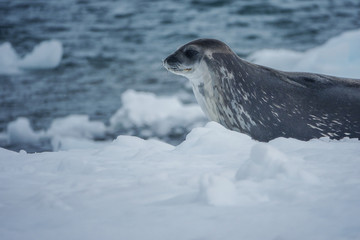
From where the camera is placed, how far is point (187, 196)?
6.72 feet

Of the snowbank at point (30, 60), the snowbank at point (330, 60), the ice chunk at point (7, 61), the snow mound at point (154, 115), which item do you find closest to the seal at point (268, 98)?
the snowbank at point (330, 60)

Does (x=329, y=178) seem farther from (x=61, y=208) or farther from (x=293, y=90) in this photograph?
(x=293, y=90)

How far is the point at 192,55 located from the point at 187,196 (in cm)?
208

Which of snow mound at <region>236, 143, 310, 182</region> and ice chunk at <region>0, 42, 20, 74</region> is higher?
ice chunk at <region>0, 42, 20, 74</region>

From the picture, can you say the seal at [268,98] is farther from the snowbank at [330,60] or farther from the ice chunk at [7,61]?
the ice chunk at [7,61]

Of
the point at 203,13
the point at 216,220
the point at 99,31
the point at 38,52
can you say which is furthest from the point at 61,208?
the point at 203,13

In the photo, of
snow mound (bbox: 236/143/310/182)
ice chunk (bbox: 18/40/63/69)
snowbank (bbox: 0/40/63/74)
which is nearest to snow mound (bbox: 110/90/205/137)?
ice chunk (bbox: 18/40/63/69)

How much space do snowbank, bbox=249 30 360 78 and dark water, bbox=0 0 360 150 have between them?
2194 millimetres

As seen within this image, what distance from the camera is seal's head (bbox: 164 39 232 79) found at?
393 cm

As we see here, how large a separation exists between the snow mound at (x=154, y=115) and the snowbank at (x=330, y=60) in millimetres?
1907

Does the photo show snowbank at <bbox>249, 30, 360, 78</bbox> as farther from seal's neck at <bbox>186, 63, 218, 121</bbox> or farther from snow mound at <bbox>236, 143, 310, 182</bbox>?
snow mound at <bbox>236, 143, 310, 182</bbox>

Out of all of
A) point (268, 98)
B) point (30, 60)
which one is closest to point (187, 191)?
point (268, 98)

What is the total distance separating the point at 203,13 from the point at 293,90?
1741 cm

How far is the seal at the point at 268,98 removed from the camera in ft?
12.2
